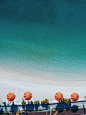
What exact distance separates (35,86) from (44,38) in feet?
31.2

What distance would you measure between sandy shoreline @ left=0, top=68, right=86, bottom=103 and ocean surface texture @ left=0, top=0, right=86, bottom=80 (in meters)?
0.99

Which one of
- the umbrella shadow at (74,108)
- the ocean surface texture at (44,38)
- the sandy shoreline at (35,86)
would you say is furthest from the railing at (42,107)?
the ocean surface texture at (44,38)

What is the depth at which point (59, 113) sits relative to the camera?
58.3ft

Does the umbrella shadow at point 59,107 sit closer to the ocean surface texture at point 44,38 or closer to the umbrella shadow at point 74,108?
the umbrella shadow at point 74,108

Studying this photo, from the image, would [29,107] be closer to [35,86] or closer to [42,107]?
[42,107]

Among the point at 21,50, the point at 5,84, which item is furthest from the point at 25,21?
the point at 5,84

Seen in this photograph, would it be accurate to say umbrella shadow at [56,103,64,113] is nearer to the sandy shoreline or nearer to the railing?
the railing

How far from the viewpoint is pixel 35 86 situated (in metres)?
20.2

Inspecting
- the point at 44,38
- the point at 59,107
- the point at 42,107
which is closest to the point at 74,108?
the point at 59,107

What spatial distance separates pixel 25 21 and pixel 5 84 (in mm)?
12785

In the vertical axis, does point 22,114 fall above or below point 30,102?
below

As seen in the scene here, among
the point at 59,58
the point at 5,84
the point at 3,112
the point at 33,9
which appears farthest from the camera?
the point at 33,9

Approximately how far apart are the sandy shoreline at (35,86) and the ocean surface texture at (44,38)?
39.0 inches

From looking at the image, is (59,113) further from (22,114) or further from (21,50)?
(21,50)
